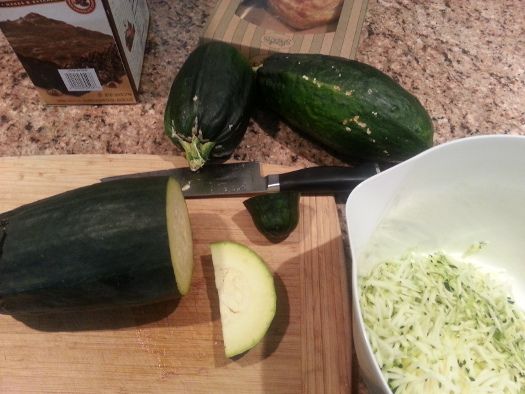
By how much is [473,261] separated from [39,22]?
1.22 m

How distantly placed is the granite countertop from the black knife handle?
0.15 meters

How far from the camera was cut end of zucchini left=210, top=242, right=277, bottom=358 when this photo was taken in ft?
3.13

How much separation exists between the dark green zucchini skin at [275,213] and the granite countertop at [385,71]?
251 millimetres

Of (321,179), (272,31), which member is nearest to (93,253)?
(321,179)

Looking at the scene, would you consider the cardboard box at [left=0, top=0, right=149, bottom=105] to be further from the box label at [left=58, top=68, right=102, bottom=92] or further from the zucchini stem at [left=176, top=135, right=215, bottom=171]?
the zucchini stem at [left=176, top=135, right=215, bottom=171]

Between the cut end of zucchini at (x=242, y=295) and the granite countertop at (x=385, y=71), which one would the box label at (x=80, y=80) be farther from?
the cut end of zucchini at (x=242, y=295)

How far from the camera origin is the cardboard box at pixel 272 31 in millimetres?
1407

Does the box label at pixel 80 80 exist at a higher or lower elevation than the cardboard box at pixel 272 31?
lower

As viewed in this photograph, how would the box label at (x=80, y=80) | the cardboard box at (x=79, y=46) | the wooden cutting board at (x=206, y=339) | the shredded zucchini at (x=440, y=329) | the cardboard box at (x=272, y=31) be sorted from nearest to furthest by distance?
the shredded zucchini at (x=440, y=329), the wooden cutting board at (x=206, y=339), the cardboard box at (x=79, y=46), the box label at (x=80, y=80), the cardboard box at (x=272, y=31)

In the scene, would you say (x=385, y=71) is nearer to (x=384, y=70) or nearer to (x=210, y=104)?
(x=384, y=70)

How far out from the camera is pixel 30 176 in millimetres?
1224

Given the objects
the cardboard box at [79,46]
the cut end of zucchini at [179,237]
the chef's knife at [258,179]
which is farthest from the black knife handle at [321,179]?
the cardboard box at [79,46]

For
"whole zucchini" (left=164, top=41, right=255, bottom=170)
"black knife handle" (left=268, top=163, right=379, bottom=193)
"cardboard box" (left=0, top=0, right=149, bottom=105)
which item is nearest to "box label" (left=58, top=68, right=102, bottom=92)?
"cardboard box" (left=0, top=0, right=149, bottom=105)

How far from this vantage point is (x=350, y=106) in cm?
115
